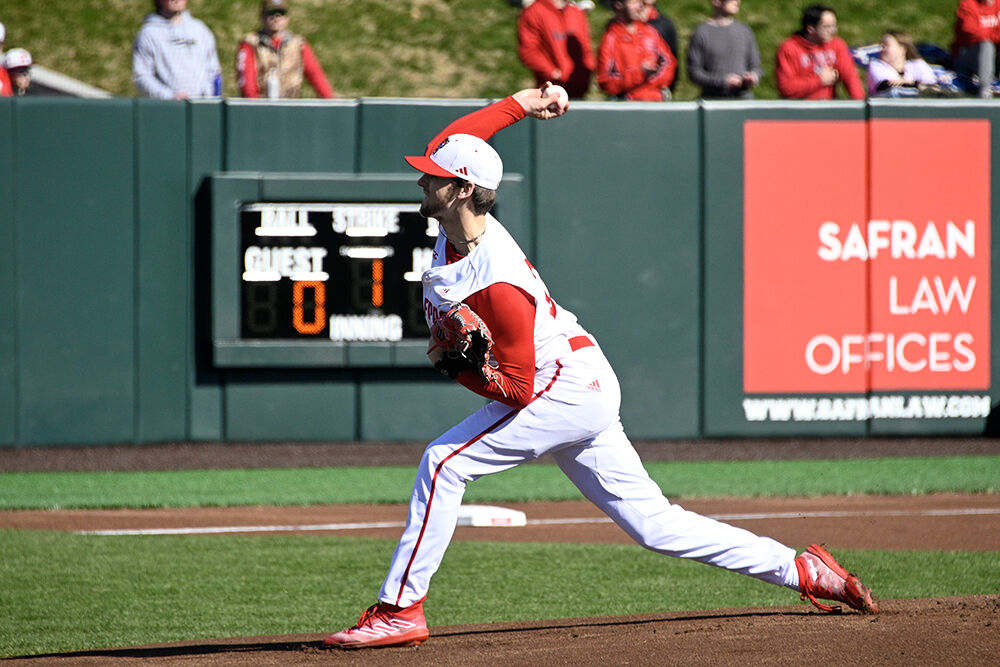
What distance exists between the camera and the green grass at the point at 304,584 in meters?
6.12

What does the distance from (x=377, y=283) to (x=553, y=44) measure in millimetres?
3172

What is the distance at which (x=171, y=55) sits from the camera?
13.0 meters

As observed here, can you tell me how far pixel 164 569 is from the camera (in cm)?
743

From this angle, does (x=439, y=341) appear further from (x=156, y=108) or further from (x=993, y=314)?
(x=993, y=314)

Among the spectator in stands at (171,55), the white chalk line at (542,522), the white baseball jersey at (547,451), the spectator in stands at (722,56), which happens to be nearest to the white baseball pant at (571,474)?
the white baseball jersey at (547,451)

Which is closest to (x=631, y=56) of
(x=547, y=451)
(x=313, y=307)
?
(x=313, y=307)

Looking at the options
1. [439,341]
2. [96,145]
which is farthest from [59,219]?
[439,341]

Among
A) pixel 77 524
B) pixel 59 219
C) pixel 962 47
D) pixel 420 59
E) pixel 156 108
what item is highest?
pixel 420 59

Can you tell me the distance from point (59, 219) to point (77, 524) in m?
4.34

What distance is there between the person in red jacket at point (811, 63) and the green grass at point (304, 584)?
7023 millimetres

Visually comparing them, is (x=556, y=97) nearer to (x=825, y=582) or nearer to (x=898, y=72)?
(x=825, y=582)

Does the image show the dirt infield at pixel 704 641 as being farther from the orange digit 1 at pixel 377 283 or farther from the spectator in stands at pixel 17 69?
the spectator in stands at pixel 17 69

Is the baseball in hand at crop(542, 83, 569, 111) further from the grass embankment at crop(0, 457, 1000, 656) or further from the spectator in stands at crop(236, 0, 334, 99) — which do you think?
the spectator in stands at crop(236, 0, 334, 99)

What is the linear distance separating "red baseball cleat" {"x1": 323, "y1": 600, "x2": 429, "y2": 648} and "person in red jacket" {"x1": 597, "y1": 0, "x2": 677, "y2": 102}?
29.7 feet
